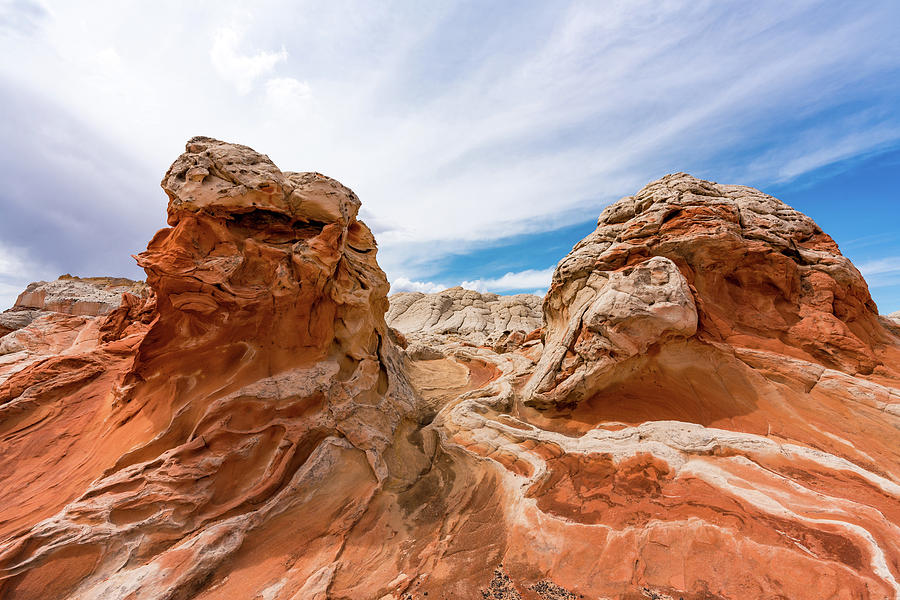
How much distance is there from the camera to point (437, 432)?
7379mm

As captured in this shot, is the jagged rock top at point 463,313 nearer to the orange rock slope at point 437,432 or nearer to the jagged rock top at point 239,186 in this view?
the orange rock slope at point 437,432

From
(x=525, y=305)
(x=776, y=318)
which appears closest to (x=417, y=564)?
(x=776, y=318)

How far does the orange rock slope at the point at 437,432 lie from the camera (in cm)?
363

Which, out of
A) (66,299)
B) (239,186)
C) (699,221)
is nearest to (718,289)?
(699,221)

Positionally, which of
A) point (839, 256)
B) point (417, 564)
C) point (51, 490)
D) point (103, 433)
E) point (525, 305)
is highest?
point (525, 305)

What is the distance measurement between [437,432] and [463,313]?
27000mm

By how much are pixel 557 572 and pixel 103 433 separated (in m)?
6.96

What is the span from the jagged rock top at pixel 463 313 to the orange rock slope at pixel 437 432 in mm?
20496

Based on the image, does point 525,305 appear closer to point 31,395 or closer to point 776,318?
→ point 776,318

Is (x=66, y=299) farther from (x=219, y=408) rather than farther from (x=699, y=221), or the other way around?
(x=699, y=221)

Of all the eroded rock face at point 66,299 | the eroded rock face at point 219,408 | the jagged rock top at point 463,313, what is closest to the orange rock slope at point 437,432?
the eroded rock face at point 219,408

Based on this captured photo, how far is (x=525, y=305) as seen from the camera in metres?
37.1

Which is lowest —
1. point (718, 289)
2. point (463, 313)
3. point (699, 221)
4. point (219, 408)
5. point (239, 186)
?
point (219, 408)

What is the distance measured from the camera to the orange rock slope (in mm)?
3633
